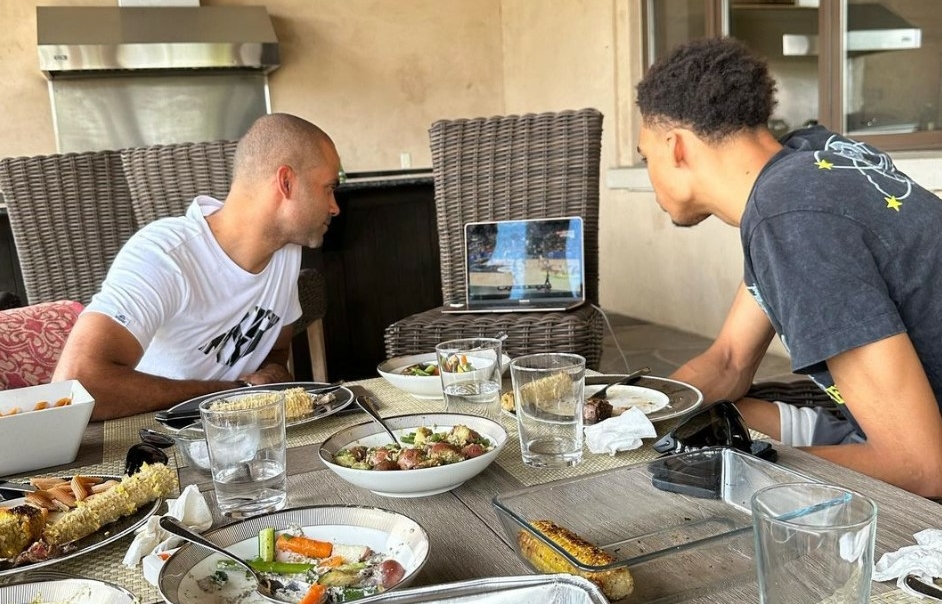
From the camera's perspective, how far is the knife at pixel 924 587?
62 cm

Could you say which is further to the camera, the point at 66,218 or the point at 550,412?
the point at 66,218

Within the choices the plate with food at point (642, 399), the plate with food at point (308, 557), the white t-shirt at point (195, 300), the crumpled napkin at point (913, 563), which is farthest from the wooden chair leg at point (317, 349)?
the crumpled napkin at point (913, 563)

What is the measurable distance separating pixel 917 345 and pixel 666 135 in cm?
51

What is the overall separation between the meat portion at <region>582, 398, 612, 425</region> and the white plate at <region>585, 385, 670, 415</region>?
4 cm

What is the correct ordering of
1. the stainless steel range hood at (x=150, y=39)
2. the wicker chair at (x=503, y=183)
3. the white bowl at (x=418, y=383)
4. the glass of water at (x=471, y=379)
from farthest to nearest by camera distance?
1. the stainless steel range hood at (x=150, y=39)
2. the wicker chair at (x=503, y=183)
3. the white bowl at (x=418, y=383)
4. the glass of water at (x=471, y=379)

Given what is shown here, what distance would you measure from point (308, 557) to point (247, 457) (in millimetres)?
185

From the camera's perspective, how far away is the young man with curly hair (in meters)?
1.04

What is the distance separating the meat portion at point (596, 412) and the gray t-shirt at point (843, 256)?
26 centimetres

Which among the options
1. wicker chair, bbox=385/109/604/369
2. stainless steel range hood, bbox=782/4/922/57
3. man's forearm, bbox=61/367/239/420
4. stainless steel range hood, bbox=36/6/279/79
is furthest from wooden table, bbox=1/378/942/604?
stainless steel range hood, bbox=36/6/279/79

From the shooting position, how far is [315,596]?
649mm

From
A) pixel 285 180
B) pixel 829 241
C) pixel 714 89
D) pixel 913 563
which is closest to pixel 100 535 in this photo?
pixel 913 563

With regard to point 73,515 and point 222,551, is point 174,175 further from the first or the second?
point 222,551

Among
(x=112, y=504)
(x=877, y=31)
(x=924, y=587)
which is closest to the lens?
(x=924, y=587)

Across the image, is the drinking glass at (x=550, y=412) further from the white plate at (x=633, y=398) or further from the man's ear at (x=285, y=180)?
the man's ear at (x=285, y=180)
